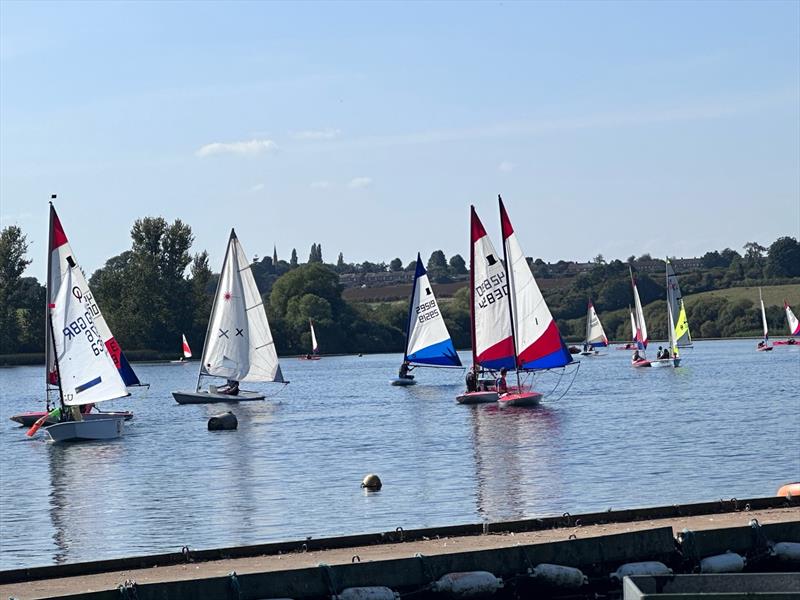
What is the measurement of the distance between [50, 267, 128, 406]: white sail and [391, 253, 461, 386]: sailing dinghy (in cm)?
3148

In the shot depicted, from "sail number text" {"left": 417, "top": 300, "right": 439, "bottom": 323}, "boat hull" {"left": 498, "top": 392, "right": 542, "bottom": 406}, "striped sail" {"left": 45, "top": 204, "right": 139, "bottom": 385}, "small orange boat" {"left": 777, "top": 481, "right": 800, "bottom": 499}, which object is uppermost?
"striped sail" {"left": 45, "top": 204, "right": 139, "bottom": 385}

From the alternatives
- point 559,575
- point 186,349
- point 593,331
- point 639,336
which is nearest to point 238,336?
point 559,575

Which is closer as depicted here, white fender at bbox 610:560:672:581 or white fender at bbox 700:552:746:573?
white fender at bbox 610:560:672:581

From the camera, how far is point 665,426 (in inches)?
2239

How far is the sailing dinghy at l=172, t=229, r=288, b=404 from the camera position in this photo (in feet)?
259

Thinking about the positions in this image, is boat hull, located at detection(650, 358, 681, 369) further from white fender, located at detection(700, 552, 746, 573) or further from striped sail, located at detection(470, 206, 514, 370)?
white fender, located at detection(700, 552, 746, 573)

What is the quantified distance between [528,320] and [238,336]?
1950 cm

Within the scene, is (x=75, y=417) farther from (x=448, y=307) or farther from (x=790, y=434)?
(x=448, y=307)

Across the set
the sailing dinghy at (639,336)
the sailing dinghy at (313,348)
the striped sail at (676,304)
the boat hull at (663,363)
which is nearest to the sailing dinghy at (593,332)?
the sailing dinghy at (313,348)

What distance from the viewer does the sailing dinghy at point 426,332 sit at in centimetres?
8406

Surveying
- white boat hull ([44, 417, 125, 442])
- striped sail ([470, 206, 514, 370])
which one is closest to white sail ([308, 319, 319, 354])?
striped sail ([470, 206, 514, 370])

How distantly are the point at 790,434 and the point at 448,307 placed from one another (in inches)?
5328

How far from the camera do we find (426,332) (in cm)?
8450

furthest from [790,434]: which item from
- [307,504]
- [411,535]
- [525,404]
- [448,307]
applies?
[448,307]
